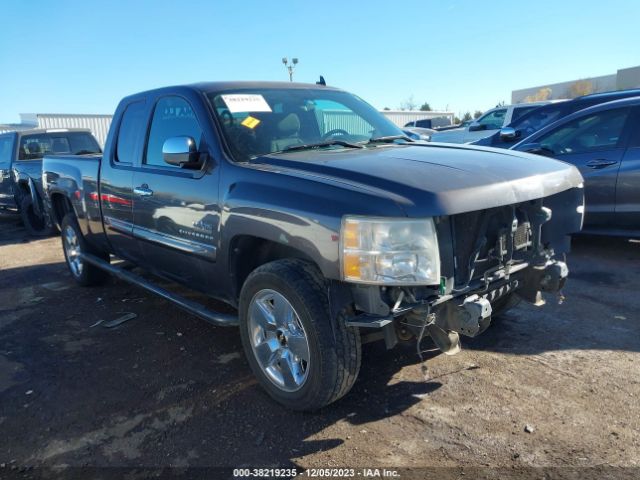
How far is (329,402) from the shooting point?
2816 millimetres

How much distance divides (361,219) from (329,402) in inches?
42.3

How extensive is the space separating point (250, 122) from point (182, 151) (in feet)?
1.75

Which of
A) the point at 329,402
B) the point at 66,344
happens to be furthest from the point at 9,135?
the point at 329,402

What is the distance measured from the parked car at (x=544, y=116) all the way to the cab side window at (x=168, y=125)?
17.4 feet

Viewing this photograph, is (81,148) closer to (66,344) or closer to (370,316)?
(66,344)

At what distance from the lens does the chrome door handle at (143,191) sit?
158 inches

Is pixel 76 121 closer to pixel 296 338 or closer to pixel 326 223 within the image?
pixel 296 338

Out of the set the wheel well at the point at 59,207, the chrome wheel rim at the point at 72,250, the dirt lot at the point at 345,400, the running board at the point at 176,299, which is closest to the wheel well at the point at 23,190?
the wheel well at the point at 59,207

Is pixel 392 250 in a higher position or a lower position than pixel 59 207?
higher

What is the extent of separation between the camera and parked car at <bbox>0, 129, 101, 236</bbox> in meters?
9.50

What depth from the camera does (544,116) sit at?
873 cm

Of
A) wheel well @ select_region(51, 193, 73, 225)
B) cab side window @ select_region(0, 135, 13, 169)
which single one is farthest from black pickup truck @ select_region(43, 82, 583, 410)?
cab side window @ select_region(0, 135, 13, 169)

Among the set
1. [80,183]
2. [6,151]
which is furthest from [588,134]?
[6,151]

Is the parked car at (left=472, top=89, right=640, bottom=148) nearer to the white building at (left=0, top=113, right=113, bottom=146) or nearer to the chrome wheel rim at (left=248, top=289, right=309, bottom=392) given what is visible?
the chrome wheel rim at (left=248, top=289, right=309, bottom=392)
